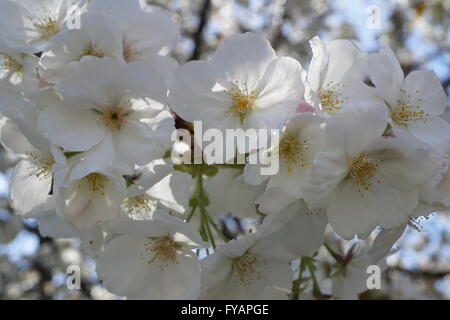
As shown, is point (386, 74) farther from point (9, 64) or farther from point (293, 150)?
point (9, 64)

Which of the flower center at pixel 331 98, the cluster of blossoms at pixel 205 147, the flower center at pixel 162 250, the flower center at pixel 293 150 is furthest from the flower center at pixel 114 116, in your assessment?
the flower center at pixel 331 98

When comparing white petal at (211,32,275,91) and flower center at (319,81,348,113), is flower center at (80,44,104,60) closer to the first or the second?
white petal at (211,32,275,91)

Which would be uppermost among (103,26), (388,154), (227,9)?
(103,26)

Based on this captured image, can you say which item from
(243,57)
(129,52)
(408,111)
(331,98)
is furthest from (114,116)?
(408,111)

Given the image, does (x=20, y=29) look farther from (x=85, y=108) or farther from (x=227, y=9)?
(x=227, y=9)

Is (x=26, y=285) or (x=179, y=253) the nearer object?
(x=179, y=253)

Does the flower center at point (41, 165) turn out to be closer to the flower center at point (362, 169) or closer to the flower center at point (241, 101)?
the flower center at point (241, 101)
